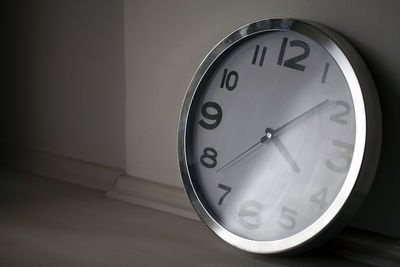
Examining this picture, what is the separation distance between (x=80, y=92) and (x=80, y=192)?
248 mm

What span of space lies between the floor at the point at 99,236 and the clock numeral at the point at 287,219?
8 centimetres

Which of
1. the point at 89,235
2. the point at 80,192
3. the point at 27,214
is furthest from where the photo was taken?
the point at 80,192

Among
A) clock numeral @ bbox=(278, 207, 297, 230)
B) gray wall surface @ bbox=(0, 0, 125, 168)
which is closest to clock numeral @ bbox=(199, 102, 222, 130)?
clock numeral @ bbox=(278, 207, 297, 230)

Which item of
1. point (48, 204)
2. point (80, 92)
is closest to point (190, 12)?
point (80, 92)

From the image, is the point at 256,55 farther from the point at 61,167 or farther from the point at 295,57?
the point at 61,167

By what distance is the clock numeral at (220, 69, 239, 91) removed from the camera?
1313 mm

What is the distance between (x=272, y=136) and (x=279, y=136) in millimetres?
13

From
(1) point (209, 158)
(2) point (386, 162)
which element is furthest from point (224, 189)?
(2) point (386, 162)

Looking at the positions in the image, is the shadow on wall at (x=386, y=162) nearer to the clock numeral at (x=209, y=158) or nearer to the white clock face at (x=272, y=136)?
the white clock face at (x=272, y=136)

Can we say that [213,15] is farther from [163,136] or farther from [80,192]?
[80,192]

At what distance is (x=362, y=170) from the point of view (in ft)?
3.73

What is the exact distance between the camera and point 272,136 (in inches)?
49.6

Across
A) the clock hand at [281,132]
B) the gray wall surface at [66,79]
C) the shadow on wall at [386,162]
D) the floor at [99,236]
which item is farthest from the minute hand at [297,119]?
the gray wall surface at [66,79]

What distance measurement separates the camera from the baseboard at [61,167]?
1648 millimetres
